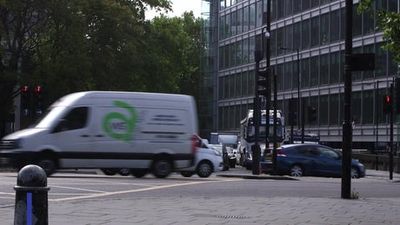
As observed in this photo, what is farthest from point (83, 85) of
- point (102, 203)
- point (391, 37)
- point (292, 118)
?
point (391, 37)

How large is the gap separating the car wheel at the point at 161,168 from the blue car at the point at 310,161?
27.7 feet

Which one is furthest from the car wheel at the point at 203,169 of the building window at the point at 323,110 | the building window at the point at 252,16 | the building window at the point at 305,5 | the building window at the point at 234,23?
the building window at the point at 234,23

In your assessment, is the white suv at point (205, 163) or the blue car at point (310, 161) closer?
the white suv at point (205, 163)

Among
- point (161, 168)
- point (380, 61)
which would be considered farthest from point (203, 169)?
point (380, 61)

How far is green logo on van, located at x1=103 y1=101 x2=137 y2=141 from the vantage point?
21.6 metres

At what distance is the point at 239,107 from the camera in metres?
76.6

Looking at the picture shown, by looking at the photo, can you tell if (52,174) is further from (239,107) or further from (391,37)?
(239,107)

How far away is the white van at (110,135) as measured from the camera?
2112 cm

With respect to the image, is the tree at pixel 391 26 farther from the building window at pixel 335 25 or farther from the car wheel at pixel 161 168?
the building window at pixel 335 25

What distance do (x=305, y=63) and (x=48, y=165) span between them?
46.6 m

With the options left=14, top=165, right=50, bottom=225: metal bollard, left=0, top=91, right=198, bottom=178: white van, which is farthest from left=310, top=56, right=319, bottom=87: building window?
left=14, top=165, right=50, bottom=225: metal bollard

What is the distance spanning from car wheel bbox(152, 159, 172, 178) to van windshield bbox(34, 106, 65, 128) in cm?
344

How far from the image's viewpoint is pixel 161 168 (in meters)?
22.5

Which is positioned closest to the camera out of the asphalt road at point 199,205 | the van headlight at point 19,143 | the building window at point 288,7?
the asphalt road at point 199,205
